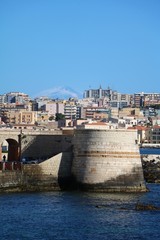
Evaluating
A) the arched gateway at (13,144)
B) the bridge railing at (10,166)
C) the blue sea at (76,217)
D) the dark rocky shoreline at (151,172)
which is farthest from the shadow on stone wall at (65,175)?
the dark rocky shoreline at (151,172)

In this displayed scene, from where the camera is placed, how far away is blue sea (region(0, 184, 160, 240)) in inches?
1439

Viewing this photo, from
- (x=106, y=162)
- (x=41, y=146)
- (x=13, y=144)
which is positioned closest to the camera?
(x=106, y=162)

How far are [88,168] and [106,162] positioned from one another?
3.61 feet

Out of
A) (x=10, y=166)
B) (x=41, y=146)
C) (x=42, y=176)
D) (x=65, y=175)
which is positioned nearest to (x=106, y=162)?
(x=65, y=175)

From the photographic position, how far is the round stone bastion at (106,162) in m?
49.3

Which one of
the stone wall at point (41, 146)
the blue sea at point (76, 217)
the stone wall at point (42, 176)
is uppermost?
the stone wall at point (41, 146)

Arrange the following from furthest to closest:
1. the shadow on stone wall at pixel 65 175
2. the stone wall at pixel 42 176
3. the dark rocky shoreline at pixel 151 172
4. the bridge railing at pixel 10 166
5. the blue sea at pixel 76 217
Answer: the dark rocky shoreline at pixel 151 172 → the shadow on stone wall at pixel 65 175 → the bridge railing at pixel 10 166 → the stone wall at pixel 42 176 → the blue sea at pixel 76 217

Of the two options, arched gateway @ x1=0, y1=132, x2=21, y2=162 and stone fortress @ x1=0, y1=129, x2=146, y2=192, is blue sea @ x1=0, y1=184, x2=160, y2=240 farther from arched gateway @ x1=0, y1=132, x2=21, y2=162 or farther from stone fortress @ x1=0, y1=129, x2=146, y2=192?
arched gateway @ x1=0, y1=132, x2=21, y2=162

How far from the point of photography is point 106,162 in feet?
162

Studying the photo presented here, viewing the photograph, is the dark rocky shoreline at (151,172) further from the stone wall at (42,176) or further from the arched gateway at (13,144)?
the stone wall at (42,176)

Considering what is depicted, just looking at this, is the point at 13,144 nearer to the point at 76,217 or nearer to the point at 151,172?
the point at 151,172

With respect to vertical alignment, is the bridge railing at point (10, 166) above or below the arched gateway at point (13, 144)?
below

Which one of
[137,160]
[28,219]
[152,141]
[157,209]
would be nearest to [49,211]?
[28,219]

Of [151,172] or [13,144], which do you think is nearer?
[13,144]
